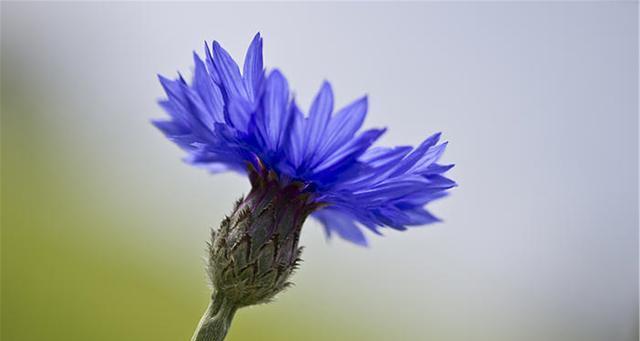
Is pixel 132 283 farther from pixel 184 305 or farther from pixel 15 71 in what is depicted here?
pixel 15 71

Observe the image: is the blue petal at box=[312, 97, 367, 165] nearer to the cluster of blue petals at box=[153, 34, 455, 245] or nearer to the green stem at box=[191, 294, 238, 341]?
the cluster of blue petals at box=[153, 34, 455, 245]

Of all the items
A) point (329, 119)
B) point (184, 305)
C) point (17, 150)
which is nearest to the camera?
point (329, 119)

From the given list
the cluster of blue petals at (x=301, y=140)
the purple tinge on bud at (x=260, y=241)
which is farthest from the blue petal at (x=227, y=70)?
the purple tinge on bud at (x=260, y=241)

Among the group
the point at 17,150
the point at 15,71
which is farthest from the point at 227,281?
the point at 15,71

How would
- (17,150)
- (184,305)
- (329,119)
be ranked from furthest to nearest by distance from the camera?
(17,150) → (184,305) → (329,119)

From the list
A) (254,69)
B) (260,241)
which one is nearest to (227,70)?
(254,69)

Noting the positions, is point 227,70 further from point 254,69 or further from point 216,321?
→ point 216,321

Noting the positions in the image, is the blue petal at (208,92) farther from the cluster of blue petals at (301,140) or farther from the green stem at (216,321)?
the green stem at (216,321)
